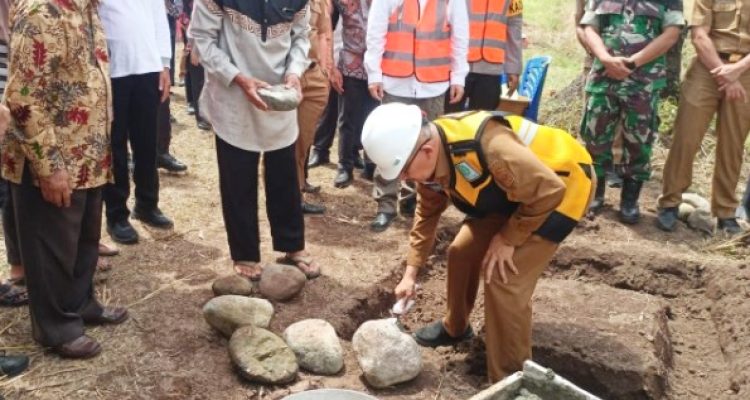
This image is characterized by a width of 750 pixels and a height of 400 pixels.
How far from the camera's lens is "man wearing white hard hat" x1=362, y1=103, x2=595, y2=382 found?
2.77 m

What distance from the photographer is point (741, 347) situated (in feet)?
12.2

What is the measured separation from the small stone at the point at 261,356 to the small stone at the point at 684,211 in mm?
3602

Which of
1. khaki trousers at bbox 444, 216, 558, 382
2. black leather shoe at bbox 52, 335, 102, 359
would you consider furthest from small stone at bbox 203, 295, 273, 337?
khaki trousers at bbox 444, 216, 558, 382

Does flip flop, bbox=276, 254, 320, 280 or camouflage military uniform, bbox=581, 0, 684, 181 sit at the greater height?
camouflage military uniform, bbox=581, 0, 684, 181

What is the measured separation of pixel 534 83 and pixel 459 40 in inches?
84.3

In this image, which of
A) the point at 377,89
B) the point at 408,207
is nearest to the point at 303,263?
the point at 408,207

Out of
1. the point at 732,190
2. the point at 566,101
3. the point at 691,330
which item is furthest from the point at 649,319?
the point at 566,101

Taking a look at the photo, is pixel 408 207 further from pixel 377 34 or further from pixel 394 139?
pixel 394 139

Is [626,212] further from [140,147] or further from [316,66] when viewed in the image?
[140,147]

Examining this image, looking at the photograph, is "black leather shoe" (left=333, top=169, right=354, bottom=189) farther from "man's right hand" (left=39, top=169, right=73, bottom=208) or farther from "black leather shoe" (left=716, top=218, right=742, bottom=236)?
"man's right hand" (left=39, top=169, right=73, bottom=208)

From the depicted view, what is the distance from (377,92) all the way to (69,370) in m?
2.66

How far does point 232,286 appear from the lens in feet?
12.3

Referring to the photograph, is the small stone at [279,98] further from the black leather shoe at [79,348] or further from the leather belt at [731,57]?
the leather belt at [731,57]

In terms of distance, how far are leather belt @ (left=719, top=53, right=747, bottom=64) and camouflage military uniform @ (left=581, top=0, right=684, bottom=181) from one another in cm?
41
